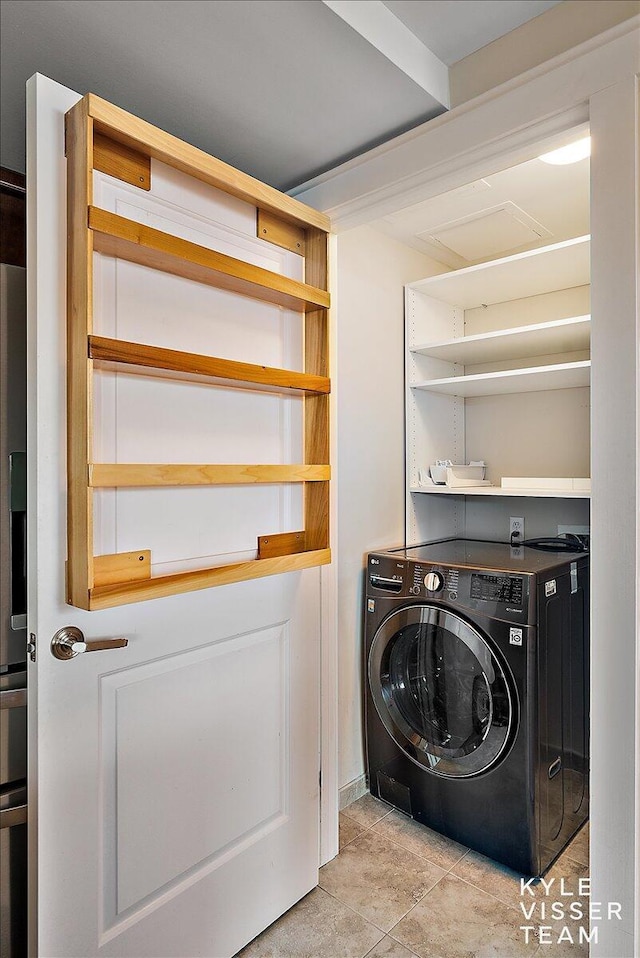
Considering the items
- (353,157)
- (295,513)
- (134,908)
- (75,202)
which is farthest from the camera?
(295,513)

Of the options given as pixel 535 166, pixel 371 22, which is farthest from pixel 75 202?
pixel 535 166

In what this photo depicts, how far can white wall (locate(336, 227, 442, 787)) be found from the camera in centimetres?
221

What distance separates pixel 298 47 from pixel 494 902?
7.70 ft

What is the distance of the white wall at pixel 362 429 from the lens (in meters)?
2.21

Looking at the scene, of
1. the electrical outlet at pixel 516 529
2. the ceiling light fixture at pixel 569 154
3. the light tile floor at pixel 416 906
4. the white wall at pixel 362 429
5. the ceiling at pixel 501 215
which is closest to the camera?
the light tile floor at pixel 416 906

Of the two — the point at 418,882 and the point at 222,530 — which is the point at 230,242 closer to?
the point at 222,530

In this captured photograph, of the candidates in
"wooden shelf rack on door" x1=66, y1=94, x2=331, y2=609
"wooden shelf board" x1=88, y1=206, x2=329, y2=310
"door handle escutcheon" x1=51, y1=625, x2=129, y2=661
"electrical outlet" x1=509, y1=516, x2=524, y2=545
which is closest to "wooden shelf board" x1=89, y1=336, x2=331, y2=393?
"wooden shelf rack on door" x1=66, y1=94, x2=331, y2=609

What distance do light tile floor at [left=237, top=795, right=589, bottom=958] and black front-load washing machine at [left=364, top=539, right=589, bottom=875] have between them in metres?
0.07

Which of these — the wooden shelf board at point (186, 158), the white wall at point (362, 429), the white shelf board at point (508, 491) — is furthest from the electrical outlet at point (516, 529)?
the wooden shelf board at point (186, 158)

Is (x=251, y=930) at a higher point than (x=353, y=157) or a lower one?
lower

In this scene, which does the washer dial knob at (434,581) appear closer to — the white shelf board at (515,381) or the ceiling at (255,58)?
the white shelf board at (515,381)

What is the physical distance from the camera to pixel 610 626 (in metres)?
1.22

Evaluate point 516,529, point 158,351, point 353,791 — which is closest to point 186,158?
point 158,351

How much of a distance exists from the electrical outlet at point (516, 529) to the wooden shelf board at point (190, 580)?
1293mm
